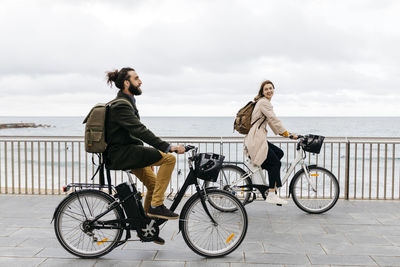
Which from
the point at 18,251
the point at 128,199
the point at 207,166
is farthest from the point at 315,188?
the point at 18,251

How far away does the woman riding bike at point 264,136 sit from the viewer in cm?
492

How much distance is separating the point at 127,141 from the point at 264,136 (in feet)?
7.19

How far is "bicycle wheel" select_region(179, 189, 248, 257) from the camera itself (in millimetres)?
3463

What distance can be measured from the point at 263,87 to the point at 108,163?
2474mm

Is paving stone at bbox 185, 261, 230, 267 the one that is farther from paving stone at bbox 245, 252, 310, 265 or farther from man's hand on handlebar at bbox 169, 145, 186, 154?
man's hand on handlebar at bbox 169, 145, 186, 154

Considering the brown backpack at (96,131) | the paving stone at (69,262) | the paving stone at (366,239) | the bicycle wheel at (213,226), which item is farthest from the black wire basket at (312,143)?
the paving stone at (69,262)

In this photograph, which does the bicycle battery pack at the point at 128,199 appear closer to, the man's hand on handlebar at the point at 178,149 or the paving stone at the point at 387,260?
the man's hand on handlebar at the point at 178,149

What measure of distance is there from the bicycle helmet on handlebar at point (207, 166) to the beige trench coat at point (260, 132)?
1.62 m

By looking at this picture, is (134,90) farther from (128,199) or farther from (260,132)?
(260,132)

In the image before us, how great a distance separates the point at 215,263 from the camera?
340 cm

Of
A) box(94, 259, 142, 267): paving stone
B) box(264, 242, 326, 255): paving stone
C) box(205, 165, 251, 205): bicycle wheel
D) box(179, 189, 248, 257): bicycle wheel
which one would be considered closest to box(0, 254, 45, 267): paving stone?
box(94, 259, 142, 267): paving stone

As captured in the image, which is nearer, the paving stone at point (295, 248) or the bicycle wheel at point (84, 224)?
the bicycle wheel at point (84, 224)

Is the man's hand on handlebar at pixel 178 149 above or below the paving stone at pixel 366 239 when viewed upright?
above

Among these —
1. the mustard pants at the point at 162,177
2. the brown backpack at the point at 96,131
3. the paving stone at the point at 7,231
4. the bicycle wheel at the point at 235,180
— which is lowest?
the paving stone at the point at 7,231
